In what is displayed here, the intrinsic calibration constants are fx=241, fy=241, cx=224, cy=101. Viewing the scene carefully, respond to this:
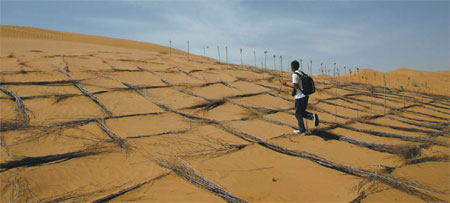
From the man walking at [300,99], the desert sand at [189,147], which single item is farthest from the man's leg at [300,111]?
the desert sand at [189,147]

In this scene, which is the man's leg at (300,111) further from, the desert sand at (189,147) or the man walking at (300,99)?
the desert sand at (189,147)

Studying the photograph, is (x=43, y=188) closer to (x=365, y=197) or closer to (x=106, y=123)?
(x=106, y=123)

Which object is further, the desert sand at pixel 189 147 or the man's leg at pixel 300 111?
the man's leg at pixel 300 111

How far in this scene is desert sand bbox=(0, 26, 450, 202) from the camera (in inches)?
73.4

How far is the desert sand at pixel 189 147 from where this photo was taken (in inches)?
73.4

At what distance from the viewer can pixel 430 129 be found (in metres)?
3.80

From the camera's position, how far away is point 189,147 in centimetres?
257

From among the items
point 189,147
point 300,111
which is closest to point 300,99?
point 300,111

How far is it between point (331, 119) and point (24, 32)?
66.4ft

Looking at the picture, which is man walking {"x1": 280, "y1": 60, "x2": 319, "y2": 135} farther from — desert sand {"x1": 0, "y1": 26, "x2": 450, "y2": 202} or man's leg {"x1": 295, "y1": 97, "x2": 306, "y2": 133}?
desert sand {"x1": 0, "y1": 26, "x2": 450, "y2": 202}

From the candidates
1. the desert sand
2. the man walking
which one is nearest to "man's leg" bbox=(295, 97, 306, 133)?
the man walking

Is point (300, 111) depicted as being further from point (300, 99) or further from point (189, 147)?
point (189, 147)

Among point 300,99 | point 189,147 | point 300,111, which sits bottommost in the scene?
point 189,147

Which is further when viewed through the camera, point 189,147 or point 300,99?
point 300,99
